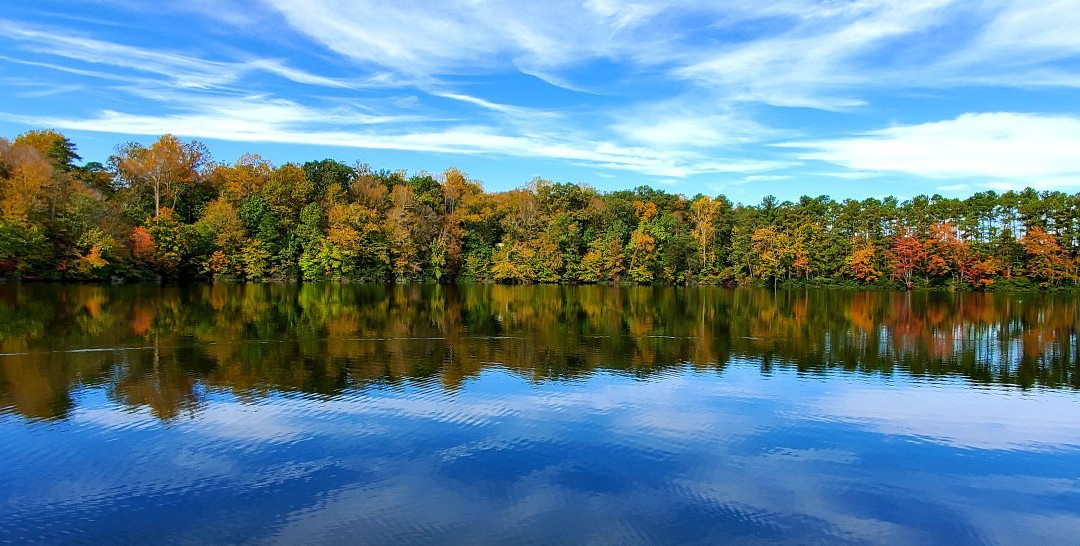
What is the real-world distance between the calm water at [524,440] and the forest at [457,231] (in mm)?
29292

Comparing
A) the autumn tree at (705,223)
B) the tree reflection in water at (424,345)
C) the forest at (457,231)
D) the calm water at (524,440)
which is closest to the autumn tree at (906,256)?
the forest at (457,231)

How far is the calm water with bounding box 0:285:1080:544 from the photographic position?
19.4 ft

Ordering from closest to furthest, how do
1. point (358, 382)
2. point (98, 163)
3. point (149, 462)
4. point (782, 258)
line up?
point (149, 462)
point (358, 382)
point (98, 163)
point (782, 258)

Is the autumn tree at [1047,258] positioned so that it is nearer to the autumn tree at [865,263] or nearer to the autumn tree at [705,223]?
the autumn tree at [865,263]

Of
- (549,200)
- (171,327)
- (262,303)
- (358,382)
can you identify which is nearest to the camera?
(358,382)

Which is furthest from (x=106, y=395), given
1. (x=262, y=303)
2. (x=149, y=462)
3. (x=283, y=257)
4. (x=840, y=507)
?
(x=283, y=257)

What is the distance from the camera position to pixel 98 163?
5012cm

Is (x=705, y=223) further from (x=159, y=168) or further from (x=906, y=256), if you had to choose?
(x=159, y=168)

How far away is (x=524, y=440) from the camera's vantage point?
8273mm

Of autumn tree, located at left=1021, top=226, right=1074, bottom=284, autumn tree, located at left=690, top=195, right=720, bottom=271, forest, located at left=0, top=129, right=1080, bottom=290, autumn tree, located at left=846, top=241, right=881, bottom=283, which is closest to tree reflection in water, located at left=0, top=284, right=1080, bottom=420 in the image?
forest, located at left=0, top=129, right=1080, bottom=290

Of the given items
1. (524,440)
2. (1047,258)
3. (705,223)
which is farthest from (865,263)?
(524,440)

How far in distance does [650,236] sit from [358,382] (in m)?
49.2

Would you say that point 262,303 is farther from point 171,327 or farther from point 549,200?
point 549,200

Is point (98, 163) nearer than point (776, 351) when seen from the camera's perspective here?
No
